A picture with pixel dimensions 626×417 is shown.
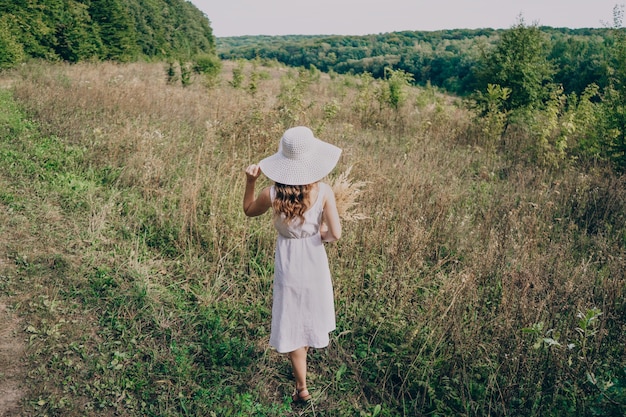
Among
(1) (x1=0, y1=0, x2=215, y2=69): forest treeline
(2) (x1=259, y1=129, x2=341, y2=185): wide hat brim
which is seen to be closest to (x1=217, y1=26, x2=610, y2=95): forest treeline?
(2) (x1=259, y1=129, x2=341, y2=185): wide hat brim

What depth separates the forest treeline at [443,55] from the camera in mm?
21180

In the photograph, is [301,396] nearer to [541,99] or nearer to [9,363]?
[9,363]

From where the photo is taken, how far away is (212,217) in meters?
4.23

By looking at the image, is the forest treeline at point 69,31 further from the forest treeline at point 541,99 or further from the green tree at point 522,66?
the green tree at point 522,66

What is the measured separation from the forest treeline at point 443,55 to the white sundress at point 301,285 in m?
6.96

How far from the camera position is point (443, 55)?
61.6 m

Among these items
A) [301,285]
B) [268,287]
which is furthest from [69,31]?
[301,285]

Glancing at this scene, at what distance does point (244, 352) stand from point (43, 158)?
4668 millimetres

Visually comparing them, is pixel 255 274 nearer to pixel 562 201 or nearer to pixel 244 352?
pixel 244 352

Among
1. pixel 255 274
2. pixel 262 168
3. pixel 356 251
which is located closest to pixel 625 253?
pixel 356 251

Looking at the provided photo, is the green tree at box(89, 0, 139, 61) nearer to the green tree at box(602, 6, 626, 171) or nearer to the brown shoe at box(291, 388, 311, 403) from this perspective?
the green tree at box(602, 6, 626, 171)

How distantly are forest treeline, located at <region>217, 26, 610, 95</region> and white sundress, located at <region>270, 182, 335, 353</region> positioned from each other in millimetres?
6962

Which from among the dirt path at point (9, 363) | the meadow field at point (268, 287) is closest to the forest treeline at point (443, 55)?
the meadow field at point (268, 287)

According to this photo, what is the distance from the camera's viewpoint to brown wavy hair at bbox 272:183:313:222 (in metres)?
2.42
